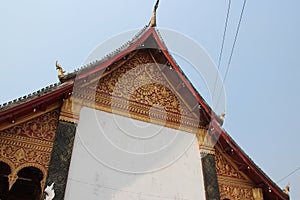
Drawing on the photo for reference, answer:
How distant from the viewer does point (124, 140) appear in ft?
23.0

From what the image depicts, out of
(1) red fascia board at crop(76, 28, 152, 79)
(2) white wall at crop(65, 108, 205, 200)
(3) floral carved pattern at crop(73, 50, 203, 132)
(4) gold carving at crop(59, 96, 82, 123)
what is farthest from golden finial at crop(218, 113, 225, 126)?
(4) gold carving at crop(59, 96, 82, 123)

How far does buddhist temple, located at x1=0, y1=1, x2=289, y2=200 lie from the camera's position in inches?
236

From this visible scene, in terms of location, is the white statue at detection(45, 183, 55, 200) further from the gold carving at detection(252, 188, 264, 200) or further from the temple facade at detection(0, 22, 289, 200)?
the gold carving at detection(252, 188, 264, 200)

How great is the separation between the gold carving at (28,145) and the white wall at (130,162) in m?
0.55

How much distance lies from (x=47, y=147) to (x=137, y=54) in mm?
3512

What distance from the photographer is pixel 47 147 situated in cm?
616

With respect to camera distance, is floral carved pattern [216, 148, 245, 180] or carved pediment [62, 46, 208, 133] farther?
floral carved pattern [216, 148, 245, 180]

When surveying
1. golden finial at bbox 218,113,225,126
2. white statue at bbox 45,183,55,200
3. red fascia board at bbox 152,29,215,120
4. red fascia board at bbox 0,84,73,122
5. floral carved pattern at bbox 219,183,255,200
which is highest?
red fascia board at bbox 152,29,215,120

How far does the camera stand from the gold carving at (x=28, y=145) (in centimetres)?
578

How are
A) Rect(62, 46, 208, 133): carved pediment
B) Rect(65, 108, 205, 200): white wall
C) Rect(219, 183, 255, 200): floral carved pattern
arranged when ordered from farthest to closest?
1. Rect(219, 183, 255, 200): floral carved pattern
2. Rect(62, 46, 208, 133): carved pediment
3. Rect(65, 108, 205, 200): white wall

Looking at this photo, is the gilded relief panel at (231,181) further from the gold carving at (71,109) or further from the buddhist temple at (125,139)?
the gold carving at (71,109)

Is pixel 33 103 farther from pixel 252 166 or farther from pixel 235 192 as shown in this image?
pixel 252 166

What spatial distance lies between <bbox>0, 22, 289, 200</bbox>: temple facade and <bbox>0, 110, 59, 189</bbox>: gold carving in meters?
0.02

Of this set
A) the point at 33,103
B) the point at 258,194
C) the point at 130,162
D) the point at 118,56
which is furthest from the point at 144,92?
the point at 258,194
